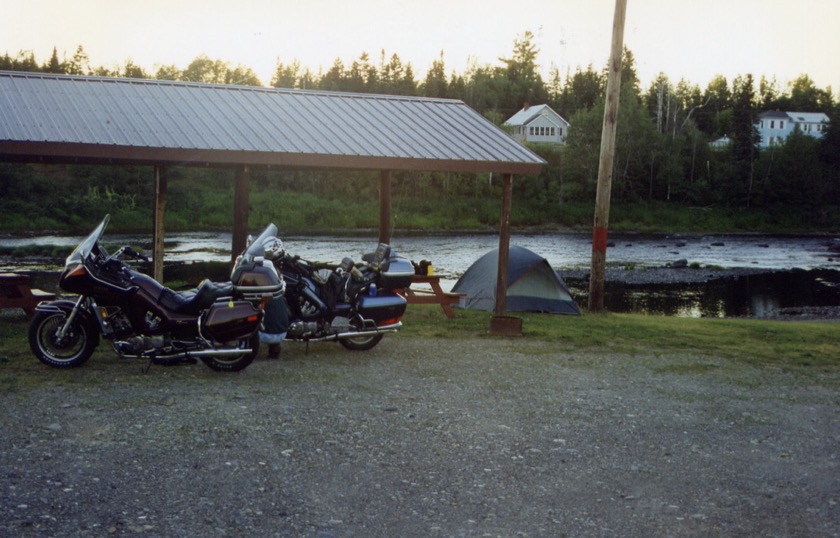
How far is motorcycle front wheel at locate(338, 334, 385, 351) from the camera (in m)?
10.9

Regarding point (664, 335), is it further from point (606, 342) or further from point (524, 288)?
point (524, 288)

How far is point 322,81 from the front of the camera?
96750 mm

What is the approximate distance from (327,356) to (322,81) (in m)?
89.3

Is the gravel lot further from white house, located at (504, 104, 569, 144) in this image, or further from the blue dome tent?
white house, located at (504, 104, 569, 144)

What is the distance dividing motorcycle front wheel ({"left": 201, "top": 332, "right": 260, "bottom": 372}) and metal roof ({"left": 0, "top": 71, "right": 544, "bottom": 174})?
322cm

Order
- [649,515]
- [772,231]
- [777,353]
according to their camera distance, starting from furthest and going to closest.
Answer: [772,231] → [777,353] → [649,515]

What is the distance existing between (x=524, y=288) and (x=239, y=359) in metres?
9.68

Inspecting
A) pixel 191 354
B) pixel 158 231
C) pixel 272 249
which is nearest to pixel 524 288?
pixel 158 231

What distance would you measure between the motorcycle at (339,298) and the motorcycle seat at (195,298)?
539 millimetres

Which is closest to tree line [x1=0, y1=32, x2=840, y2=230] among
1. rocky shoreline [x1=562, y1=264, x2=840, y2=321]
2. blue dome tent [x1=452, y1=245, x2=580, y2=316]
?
rocky shoreline [x1=562, y1=264, x2=840, y2=321]

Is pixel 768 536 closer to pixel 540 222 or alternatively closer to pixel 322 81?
pixel 540 222

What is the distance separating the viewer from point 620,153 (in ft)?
258

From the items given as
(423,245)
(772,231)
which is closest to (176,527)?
(423,245)

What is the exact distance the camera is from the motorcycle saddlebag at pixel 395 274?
10695mm
